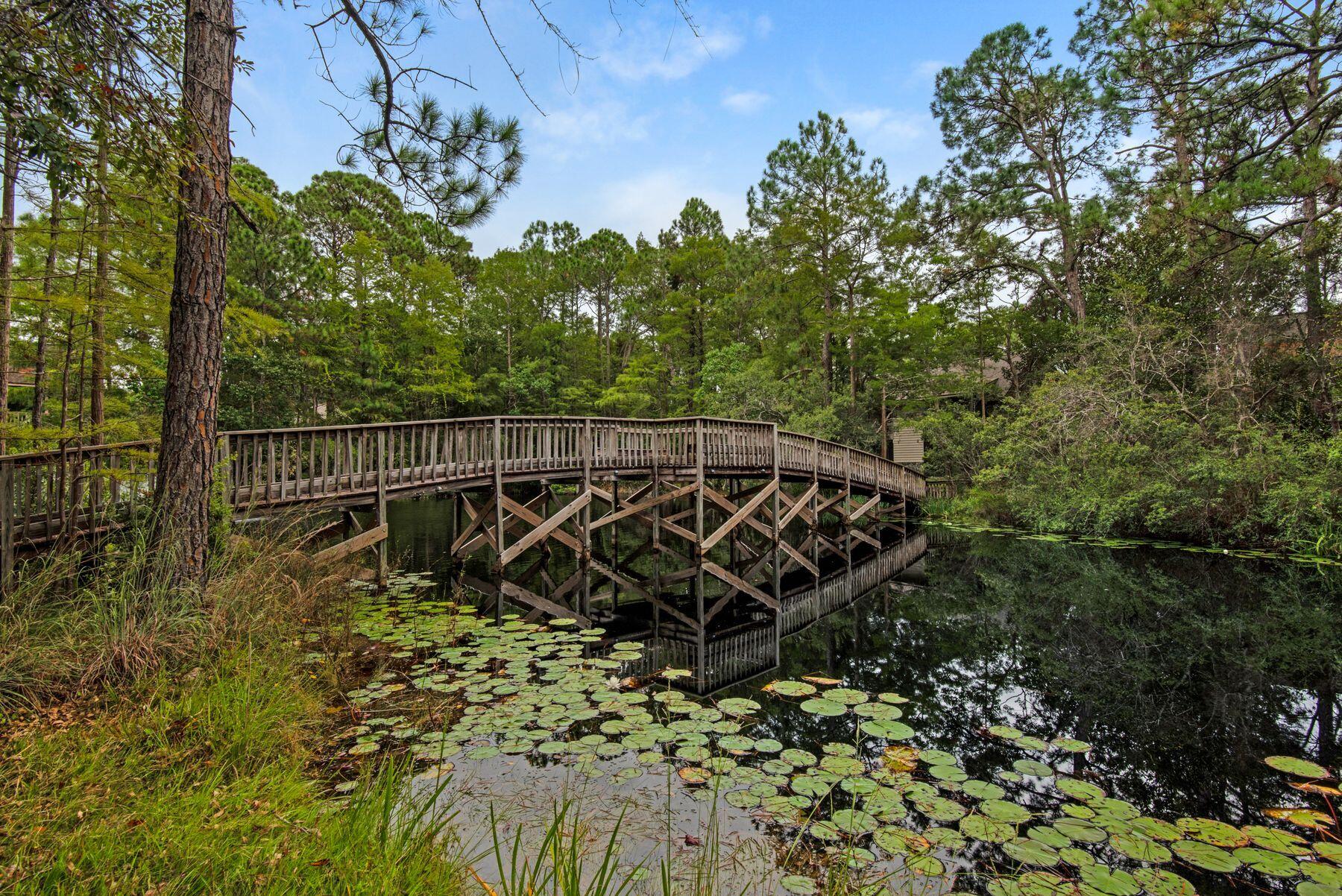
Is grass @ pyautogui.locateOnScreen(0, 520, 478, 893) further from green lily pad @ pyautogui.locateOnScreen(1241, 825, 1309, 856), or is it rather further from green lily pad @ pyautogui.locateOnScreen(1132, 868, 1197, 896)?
green lily pad @ pyautogui.locateOnScreen(1241, 825, 1309, 856)

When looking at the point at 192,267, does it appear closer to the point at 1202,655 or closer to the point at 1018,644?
the point at 1018,644

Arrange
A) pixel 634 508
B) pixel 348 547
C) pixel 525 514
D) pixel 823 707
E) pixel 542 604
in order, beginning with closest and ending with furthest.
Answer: pixel 823 707 < pixel 348 547 < pixel 542 604 < pixel 525 514 < pixel 634 508

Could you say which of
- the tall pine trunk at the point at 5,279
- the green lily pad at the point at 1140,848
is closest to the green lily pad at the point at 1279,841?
the green lily pad at the point at 1140,848

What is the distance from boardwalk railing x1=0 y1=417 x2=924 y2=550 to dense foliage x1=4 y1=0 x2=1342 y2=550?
667mm

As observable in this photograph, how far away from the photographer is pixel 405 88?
4.86m

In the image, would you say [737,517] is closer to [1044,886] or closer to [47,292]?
[1044,886]

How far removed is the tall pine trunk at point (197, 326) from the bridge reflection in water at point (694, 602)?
4.05 m

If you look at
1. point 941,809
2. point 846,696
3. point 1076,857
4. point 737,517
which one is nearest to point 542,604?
point 737,517

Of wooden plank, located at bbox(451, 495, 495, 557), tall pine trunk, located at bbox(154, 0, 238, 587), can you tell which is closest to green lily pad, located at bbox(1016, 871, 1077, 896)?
tall pine trunk, located at bbox(154, 0, 238, 587)

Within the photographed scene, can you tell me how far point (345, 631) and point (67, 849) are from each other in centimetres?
409

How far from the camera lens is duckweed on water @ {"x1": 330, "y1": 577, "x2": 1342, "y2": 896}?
2.99m

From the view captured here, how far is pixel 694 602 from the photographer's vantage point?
10.1 metres

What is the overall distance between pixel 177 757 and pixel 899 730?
4.52 metres

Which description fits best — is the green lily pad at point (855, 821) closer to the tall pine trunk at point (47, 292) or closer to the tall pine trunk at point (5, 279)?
the tall pine trunk at point (47, 292)
